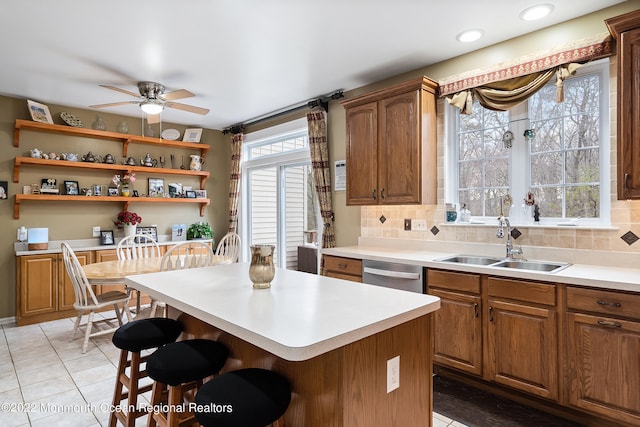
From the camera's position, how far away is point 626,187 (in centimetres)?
217

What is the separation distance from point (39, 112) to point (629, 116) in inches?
223

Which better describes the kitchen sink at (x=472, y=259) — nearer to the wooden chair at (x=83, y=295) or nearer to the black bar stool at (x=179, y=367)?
the black bar stool at (x=179, y=367)

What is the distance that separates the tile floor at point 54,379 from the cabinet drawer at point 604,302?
1.01 metres

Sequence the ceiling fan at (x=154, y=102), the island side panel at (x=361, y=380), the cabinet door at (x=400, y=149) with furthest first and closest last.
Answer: the ceiling fan at (x=154, y=102), the cabinet door at (x=400, y=149), the island side panel at (x=361, y=380)

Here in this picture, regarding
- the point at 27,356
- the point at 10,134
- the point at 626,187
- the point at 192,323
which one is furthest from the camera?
the point at 10,134

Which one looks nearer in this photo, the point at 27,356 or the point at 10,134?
the point at 27,356

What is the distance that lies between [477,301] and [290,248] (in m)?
3.09

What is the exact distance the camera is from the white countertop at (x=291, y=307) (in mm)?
1119

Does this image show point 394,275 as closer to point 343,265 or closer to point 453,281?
point 453,281

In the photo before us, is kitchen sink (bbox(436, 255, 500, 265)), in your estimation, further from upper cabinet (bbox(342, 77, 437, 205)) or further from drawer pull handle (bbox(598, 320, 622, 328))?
drawer pull handle (bbox(598, 320, 622, 328))

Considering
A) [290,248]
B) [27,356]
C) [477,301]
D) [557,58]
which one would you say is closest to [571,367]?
[477,301]

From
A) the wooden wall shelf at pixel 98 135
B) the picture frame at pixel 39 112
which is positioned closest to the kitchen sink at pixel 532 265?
the wooden wall shelf at pixel 98 135

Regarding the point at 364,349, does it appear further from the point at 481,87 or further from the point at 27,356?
the point at 27,356

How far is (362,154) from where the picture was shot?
3.57 metres
